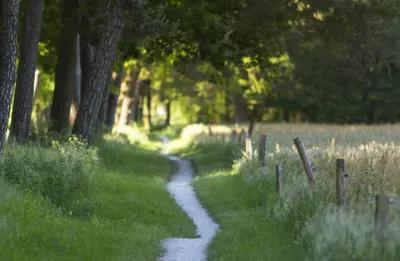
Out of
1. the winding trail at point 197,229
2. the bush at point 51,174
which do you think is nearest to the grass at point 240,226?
the winding trail at point 197,229

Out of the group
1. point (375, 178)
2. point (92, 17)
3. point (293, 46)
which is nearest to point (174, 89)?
point (293, 46)

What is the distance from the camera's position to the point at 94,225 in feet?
51.2

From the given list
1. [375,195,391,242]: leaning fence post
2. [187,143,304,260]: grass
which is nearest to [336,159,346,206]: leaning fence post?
[187,143,304,260]: grass

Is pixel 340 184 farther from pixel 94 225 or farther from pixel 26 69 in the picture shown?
pixel 26 69

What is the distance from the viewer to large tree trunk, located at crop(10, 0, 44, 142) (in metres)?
25.0

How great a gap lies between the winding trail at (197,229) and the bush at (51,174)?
2586 mm

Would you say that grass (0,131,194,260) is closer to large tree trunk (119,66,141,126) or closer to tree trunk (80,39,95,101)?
tree trunk (80,39,95,101)

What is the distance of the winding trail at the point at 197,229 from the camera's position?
14.1 m

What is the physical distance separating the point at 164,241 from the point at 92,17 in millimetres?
13490

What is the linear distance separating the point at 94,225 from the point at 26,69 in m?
10.8

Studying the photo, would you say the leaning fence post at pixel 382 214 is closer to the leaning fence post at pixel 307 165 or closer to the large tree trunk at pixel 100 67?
the leaning fence post at pixel 307 165

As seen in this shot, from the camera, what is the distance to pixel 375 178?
53.5 ft

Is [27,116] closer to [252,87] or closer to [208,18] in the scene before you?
[208,18]

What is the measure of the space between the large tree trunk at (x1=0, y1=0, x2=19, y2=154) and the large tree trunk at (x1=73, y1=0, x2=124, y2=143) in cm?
683
